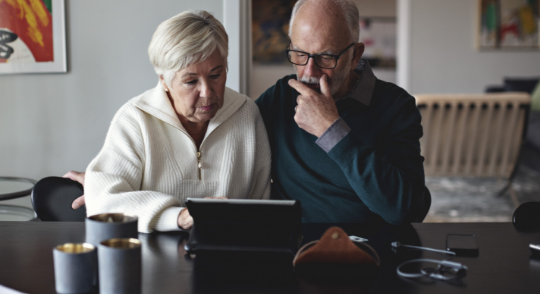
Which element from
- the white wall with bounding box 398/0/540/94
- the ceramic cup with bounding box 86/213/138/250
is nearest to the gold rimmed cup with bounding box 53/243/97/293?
the ceramic cup with bounding box 86/213/138/250

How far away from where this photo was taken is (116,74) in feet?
6.69

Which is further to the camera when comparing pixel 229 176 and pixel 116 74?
pixel 116 74

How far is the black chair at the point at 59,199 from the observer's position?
1.51m

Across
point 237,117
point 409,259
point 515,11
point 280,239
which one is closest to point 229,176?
point 237,117

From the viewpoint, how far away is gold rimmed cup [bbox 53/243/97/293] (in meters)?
0.79

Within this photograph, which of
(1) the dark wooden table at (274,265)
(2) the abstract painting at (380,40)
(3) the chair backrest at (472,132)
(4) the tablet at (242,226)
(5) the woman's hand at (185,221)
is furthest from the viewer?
(2) the abstract painting at (380,40)

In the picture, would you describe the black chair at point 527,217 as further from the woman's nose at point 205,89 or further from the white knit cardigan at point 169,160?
the woman's nose at point 205,89

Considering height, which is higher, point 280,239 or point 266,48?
point 266,48

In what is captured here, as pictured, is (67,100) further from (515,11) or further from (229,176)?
(515,11)

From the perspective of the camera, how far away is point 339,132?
55.1 inches

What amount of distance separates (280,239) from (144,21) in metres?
1.33

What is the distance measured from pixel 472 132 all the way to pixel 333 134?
315 cm

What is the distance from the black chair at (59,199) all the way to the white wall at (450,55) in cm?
603

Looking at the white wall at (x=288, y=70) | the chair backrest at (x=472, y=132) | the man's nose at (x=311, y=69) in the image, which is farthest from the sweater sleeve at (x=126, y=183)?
the white wall at (x=288, y=70)
